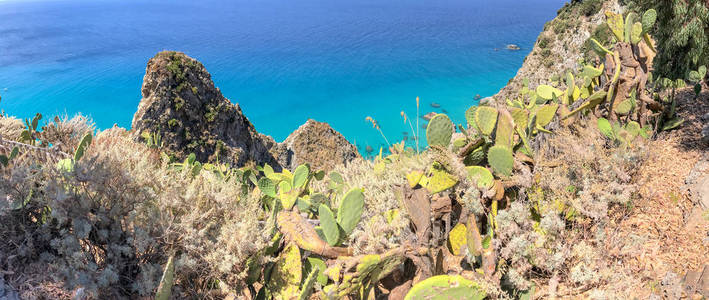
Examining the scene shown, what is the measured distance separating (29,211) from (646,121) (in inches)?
259

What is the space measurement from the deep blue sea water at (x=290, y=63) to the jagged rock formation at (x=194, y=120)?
11500 mm

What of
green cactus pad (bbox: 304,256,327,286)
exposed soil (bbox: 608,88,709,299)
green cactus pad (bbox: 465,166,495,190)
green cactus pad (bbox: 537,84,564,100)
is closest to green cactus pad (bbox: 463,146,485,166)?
green cactus pad (bbox: 465,166,495,190)

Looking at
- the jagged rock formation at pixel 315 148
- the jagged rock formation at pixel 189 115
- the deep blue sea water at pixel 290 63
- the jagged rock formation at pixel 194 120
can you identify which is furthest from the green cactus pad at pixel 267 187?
the deep blue sea water at pixel 290 63

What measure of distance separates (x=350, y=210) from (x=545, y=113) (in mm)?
2547

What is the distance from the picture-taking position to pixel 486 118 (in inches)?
137

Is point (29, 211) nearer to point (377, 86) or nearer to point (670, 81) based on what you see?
point (670, 81)

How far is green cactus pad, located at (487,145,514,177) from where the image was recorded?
3.18 metres

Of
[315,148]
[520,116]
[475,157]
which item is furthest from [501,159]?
[315,148]

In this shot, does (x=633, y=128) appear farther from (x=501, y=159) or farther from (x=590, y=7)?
(x=590, y=7)

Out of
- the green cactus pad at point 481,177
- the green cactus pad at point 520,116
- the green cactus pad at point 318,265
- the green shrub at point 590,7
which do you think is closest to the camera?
the green cactus pad at point 318,265

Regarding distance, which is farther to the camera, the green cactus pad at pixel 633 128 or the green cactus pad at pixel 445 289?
the green cactus pad at pixel 633 128

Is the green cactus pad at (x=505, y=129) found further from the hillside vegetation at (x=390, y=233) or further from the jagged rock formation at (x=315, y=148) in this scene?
the jagged rock formation at (x=315, y=148)

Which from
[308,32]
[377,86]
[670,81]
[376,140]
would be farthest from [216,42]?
[670,81]

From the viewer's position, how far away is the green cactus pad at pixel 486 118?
11.3 ft
